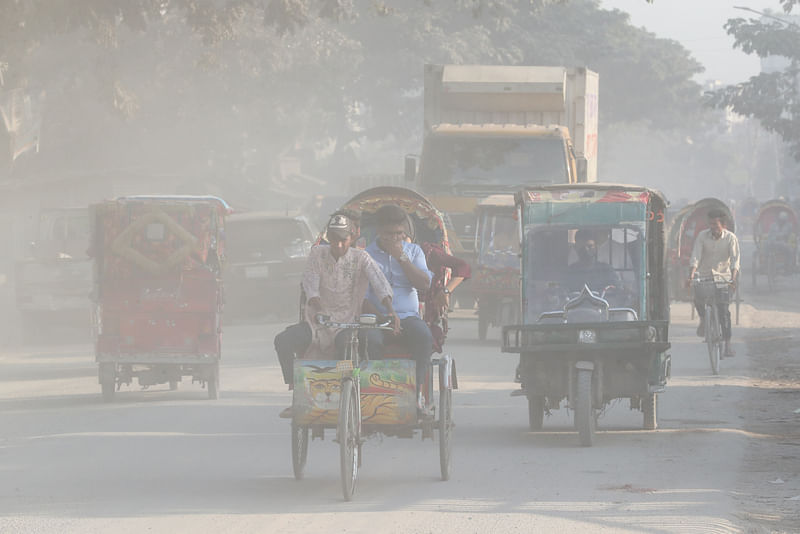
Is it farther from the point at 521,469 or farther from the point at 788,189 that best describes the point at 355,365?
the point at 788,189

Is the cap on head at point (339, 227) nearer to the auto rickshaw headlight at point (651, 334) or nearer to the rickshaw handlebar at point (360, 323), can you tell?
the rickshaw handlebar at point (360, 323)

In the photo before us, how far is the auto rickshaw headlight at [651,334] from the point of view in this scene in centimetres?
1152

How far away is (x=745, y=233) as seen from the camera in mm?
85750

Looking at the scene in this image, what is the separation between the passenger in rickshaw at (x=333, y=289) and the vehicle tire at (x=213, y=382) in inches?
218

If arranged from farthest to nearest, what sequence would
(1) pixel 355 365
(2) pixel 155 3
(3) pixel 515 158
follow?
(3) pixel 515 158 → (2) pixel 155 3 → (1) pixel 355 365

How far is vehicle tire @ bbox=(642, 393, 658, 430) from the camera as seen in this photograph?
12.3 meters

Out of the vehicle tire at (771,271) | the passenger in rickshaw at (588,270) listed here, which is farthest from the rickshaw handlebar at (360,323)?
the vehicle tire at (771,271)

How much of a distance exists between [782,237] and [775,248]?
1361 mm

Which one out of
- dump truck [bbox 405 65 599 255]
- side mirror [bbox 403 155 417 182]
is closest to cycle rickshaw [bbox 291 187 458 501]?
dump truck [bbox 405 65 599 255]

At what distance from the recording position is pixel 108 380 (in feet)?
48.8

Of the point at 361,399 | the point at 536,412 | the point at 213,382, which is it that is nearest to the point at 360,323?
the point at 361,399

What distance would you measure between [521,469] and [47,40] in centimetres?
2949

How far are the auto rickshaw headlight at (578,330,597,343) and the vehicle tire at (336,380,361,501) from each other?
9.91 feet

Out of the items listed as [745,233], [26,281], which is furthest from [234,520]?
[745,233]
